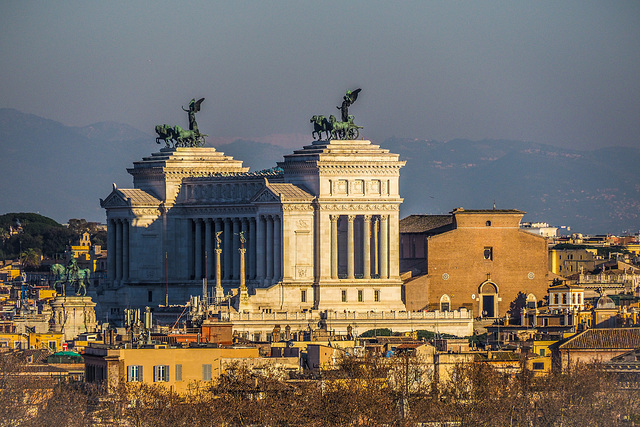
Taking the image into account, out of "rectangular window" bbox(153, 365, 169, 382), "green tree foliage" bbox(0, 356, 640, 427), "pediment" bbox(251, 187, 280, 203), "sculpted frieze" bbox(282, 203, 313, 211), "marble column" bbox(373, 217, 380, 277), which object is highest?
"pediment" bbox(251, 187, 280, 203)

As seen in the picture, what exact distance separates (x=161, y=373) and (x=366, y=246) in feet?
244

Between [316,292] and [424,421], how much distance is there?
249ft

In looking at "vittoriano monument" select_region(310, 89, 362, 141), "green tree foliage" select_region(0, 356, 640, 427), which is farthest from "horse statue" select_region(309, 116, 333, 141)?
"green tree foliage" select_region(0, 356, 640, 427)

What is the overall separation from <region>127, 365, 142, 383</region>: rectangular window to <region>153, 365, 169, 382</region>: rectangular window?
0.66m

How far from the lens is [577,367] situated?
12769 centimetres

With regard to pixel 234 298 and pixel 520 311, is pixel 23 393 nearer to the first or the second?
pixel 234 298

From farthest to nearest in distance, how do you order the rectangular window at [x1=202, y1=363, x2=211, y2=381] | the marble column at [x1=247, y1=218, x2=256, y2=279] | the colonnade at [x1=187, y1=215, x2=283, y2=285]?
1. the marble column at [x1=247, y1=218, x2=256, y2=279]
2. the colonnade at [x1=187, y1=215, x2=283, y2=285]
3. the rectangular window at [x1=202, y1=363, x2=211, y2=381]

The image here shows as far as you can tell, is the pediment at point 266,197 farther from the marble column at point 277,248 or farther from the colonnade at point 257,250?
the marble column at point 277,248

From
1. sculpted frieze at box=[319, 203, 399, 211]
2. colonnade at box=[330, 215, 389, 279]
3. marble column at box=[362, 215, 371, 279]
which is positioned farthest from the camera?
marble column at box=[362, 215, 371, 279]

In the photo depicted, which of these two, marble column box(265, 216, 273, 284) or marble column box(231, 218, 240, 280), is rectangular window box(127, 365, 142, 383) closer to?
marble column box(265, 216, 273, 284)

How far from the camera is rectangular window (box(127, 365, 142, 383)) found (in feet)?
370

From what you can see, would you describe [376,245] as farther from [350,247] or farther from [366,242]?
[350,247]

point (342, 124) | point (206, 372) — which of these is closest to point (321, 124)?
point (342, 124)

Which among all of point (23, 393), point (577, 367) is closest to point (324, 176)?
point (577, 367)
